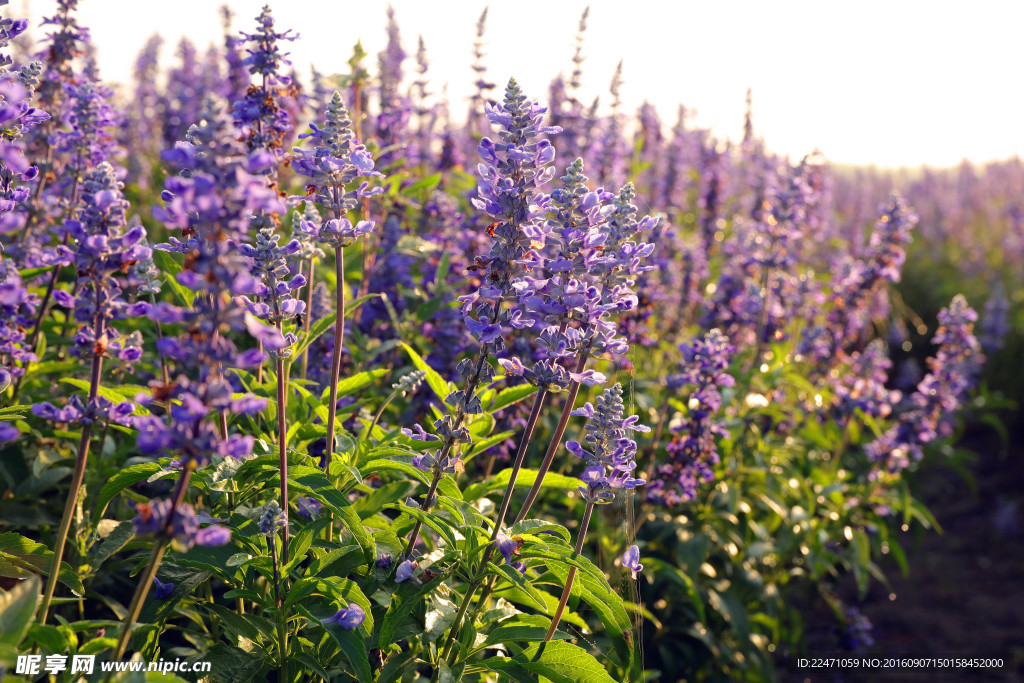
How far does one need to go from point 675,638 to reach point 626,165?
6.03 meters

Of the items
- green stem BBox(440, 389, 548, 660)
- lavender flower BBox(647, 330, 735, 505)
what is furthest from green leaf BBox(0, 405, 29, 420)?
lavender flower BBox(647, 330, 735, 505)

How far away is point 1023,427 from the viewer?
1190 cm

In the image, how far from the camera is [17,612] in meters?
1.91

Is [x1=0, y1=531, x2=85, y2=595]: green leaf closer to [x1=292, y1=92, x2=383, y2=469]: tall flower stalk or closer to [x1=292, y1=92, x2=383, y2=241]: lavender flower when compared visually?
[x1=292, y1=92, x2=383, y2=469]: tall flower stalk

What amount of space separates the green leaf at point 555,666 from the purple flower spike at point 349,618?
0.55 meters

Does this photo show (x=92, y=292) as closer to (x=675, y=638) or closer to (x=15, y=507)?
(x=15, y=507)

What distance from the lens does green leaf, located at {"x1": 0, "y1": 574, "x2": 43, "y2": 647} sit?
1.87 meters

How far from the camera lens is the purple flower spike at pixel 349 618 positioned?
8.57 ft

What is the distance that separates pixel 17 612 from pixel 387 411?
309cm

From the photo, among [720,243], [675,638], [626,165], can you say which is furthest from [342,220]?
[720,243]

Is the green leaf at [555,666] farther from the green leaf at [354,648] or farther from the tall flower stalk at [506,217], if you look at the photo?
the tall flower stalk at [506,217]

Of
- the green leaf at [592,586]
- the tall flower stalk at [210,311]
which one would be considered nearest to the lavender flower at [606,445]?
the green leaf at [592,586]

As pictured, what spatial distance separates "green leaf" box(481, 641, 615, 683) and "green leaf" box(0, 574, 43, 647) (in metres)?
1.57

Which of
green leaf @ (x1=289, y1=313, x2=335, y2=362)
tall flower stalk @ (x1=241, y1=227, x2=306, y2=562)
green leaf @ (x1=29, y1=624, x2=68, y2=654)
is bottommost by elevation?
green leaf @ (x1=29, y1=624, x2=68, y2=654)
